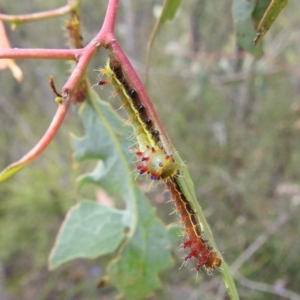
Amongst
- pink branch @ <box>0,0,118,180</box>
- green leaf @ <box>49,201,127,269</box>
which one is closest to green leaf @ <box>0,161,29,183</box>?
pink branch @ <box>0,0,118,180</box>

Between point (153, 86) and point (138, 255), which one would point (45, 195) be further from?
point (138, 255)

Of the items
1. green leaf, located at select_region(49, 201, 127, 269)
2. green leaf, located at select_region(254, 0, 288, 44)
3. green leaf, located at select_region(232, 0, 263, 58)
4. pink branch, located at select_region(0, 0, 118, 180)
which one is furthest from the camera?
green leaf, located at select_region(49, 201, 127, 269)

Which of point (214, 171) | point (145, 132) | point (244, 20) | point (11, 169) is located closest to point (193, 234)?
point (145, 132)

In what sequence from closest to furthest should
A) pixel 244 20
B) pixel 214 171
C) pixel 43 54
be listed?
pixel 43 54, pixel 244 20, pixel 214 171

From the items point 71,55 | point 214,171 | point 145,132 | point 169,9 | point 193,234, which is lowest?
point 193,234

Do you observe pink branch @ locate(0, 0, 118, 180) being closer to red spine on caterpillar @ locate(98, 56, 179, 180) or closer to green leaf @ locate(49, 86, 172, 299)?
red spine on caterpillar @ locate(98, 56, 179, 180)

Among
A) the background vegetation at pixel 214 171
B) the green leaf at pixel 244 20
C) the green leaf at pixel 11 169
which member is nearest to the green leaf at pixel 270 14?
the green leaf at pixel 244 20

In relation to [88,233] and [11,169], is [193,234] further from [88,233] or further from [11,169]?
[88,233]
